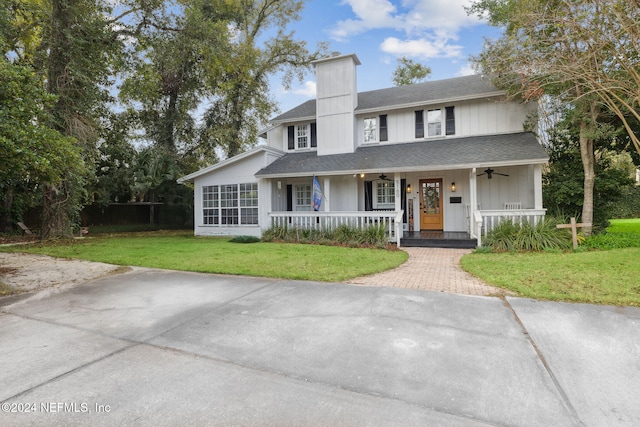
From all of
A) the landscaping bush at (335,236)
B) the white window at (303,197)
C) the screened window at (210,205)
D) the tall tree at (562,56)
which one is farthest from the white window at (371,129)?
the screened window at (210,205)

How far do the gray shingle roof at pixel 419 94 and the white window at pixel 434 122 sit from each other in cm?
64

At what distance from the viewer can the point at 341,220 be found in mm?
12812

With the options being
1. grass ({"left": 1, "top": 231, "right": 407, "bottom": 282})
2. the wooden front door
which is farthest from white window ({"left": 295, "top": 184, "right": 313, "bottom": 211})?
the wooden front door

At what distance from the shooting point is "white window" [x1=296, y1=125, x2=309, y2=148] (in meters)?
16.8

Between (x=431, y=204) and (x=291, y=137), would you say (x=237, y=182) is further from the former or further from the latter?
(x=431, y=204)

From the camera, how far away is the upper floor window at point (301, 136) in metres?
16.7

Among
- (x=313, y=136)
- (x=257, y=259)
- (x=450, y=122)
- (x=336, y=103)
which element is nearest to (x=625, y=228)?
(x=450, y=122)

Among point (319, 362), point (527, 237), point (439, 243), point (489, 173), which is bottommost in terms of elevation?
point (319, 362)

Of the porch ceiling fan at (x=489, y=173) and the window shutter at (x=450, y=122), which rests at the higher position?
the window shutter at (x=450, y=122)

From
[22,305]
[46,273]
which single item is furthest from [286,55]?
[22,305]

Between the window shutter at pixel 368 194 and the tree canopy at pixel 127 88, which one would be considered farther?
the window shutter at pixel 368 194

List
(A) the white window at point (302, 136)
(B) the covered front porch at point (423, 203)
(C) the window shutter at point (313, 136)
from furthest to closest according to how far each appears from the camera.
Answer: (A) the white window at point (302, 136), (C) the window shutter at point (313, 136), (B) the covered front porch at point (423, 203)

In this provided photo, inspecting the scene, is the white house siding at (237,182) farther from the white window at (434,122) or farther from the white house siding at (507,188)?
the white house siding at (507,188)

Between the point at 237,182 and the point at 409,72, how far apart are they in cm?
2019
